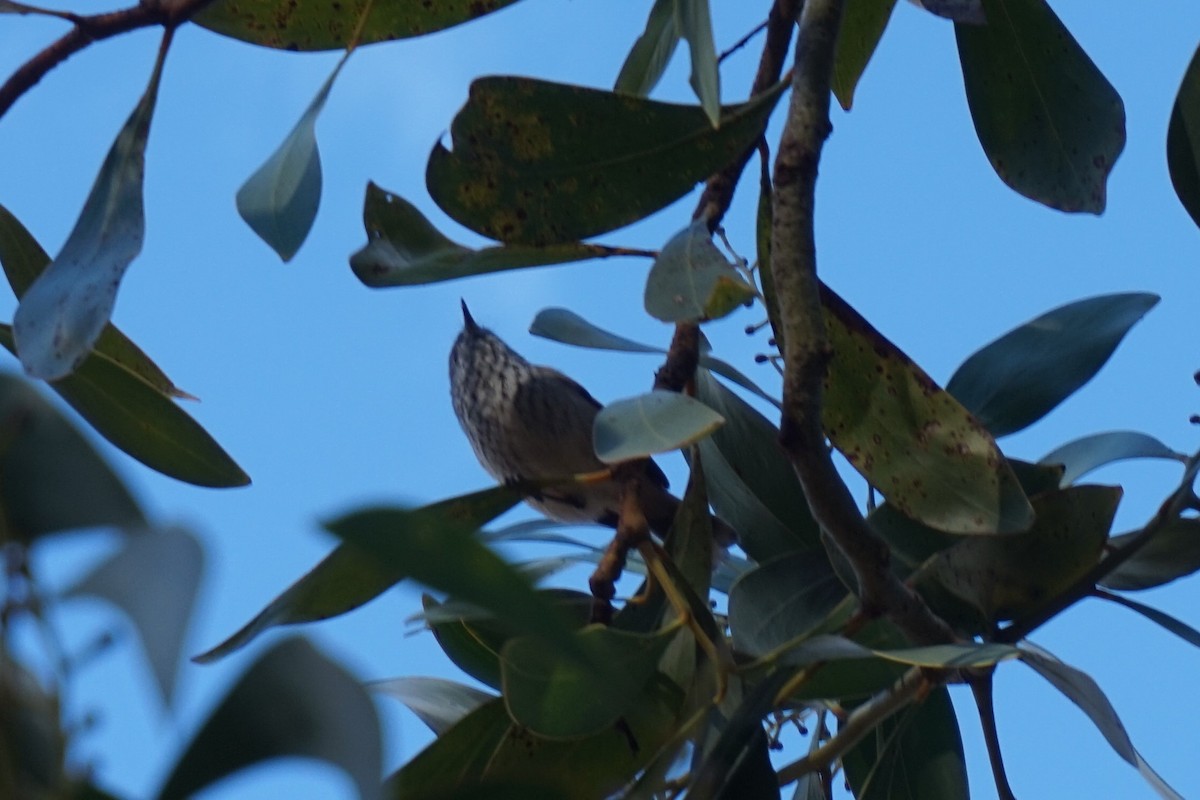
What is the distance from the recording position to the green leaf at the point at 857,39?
1.67 meters

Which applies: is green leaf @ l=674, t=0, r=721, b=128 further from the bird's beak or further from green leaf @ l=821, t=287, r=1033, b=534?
the bird's beak

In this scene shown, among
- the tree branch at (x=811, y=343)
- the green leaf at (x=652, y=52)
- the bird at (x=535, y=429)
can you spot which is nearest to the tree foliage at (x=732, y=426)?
the tree branch at (x=811, y=343)

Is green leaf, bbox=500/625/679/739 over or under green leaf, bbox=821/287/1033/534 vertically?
under

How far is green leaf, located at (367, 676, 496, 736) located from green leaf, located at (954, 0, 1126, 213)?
31.4 inches

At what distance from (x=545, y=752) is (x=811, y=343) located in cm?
41

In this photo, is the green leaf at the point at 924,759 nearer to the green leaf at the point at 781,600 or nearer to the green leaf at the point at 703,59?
the green leaf at the point at 781,600

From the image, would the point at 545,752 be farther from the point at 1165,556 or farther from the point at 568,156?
the point at 1165,556

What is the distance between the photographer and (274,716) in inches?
23.7

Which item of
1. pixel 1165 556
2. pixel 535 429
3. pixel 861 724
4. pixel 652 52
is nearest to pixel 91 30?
pixel 652 52

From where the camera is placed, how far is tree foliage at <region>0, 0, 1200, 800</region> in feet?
3.46

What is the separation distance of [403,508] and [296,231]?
2.73 feet

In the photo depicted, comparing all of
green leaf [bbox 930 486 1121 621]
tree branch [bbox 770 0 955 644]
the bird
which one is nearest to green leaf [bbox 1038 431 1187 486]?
green leaf [bbox 930 486 1121 621]

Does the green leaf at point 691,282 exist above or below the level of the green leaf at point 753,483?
above

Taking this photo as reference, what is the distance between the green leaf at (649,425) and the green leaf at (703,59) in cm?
23
